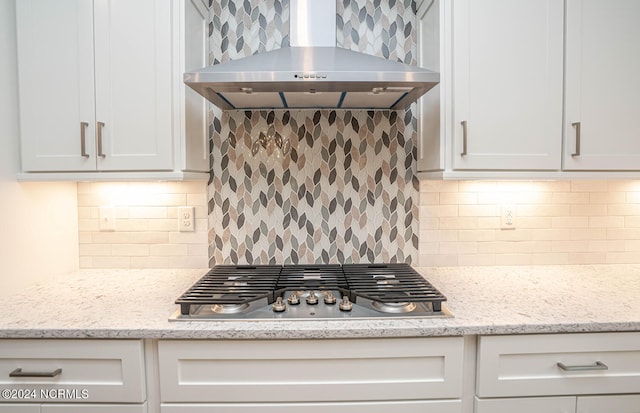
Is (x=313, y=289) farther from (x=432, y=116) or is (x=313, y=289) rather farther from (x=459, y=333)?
(x=432, y=116)

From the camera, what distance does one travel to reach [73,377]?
4.09 feet

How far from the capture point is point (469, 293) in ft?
5.07

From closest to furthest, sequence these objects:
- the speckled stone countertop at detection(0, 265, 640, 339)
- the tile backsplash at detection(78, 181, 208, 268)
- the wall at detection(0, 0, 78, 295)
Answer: the speckled stone countertop at detection(0, 265, 640, 339), the wall at detection(0, 0, 78, 295), the tile backsplash at detection(78, 181, 208, 268)

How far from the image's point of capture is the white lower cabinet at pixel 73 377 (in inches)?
48.4

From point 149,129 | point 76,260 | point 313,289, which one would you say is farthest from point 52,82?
point 313,289

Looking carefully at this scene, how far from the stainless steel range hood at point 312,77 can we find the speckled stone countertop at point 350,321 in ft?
2.66

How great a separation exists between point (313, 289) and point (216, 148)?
2.88 ft

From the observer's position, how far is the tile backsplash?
6.32ft

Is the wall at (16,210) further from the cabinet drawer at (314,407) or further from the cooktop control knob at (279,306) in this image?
the cooktop control knob at (279,306)

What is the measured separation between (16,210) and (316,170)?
4.18 feet

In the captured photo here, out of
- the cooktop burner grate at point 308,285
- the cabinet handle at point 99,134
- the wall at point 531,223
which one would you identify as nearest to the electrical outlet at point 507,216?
the wall at point 531,223

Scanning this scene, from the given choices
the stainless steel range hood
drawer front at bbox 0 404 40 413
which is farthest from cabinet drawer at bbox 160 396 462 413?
the stainless steel range hood

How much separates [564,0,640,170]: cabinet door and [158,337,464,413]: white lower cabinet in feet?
3.32

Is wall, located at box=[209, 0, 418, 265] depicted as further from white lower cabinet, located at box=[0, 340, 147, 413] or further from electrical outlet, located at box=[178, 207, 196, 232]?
white lower cabinet, located at box=[0, 340, 147, 413]
